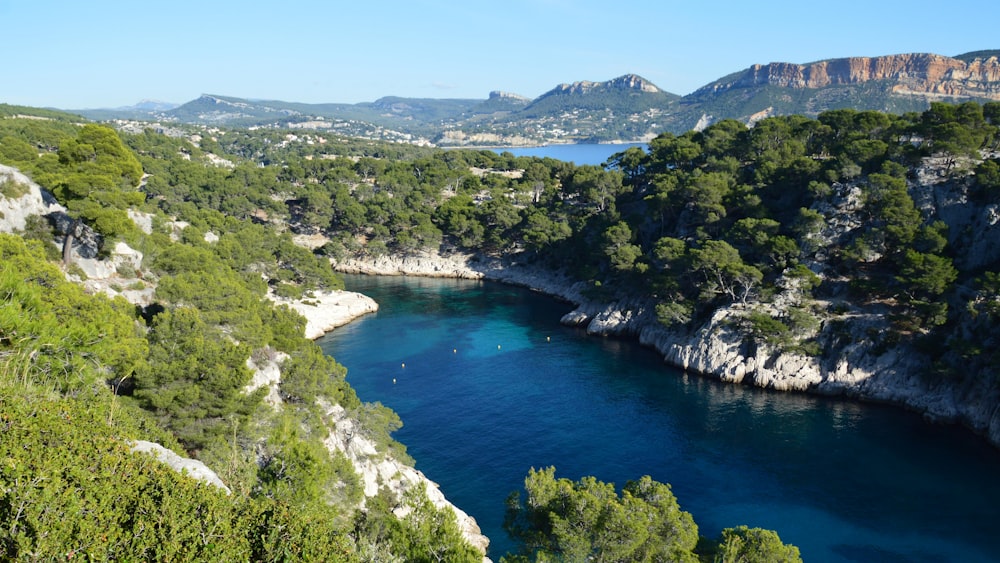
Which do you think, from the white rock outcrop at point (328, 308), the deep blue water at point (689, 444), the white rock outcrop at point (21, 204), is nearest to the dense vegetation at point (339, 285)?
the white rock outcrop at point (21, 204)

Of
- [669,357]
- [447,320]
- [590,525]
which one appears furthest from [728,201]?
[590,525]

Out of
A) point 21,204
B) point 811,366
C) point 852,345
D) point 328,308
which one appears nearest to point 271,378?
point 21,204

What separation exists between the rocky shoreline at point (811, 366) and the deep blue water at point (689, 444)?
44.0 inches

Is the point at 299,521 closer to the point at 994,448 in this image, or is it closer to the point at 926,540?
the point at 926,540

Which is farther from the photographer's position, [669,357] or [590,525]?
[669,357]

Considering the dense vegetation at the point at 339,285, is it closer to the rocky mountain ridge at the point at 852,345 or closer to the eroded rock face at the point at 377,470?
the rocky mountain ridge at the point at 852,345

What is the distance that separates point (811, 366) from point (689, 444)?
14.7m

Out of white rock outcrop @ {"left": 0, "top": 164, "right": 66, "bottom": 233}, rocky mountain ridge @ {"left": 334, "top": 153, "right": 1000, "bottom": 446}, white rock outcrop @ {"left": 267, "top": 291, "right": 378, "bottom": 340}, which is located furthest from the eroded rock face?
white rock outcrop @ {"left": 267, "top": 291, "right": 378, "bottom": 340}

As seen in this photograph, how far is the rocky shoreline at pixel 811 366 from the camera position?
132ft

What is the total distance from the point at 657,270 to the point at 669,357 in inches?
398

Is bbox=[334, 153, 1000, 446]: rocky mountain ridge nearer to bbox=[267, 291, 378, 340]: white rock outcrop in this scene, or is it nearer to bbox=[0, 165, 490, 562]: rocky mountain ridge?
bbox=[0, 165, 490, 562]: rocky mountain ridge

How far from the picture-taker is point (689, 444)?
3859 cm

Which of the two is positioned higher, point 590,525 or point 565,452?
point 590,525

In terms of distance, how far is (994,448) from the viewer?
36906 millimetres
